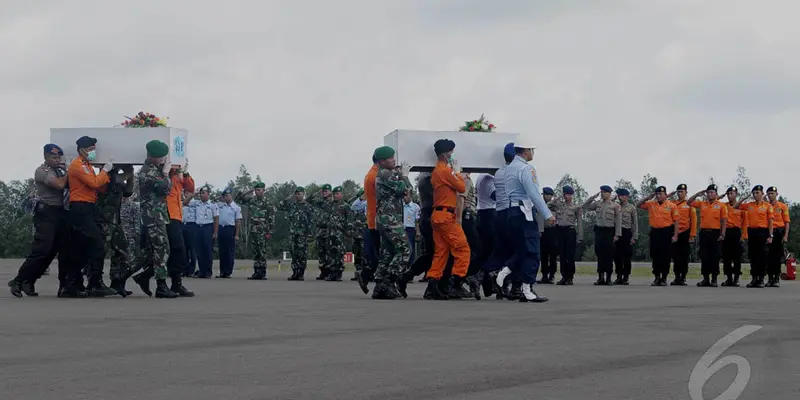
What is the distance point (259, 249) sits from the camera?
25.0m

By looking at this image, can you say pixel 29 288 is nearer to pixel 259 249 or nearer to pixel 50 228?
pixel 50 228

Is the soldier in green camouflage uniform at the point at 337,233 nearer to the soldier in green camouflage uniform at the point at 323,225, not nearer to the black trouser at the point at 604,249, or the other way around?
the soldier in green camouflage uniform at the point at 323,225

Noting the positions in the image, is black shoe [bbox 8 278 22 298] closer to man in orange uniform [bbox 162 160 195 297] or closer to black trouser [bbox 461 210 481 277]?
man in orange uniform [bbox 162 160 195 297]

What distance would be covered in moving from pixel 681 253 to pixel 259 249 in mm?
9365

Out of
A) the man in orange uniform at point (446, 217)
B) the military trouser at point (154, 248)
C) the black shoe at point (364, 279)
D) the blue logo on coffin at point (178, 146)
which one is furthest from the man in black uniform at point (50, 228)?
the man in orange uniform at point (446, 217)

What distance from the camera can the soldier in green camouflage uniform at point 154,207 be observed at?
1412 centimetres

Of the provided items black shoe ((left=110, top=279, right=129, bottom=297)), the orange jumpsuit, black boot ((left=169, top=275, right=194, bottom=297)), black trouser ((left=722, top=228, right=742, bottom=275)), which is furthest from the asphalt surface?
black trouser ((left=722, top=228, right=742, bottom=275))

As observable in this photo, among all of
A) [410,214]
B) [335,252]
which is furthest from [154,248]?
[410,214]

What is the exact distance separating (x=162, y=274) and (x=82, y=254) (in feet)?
4.37

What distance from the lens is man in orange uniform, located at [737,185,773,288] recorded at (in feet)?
71.9

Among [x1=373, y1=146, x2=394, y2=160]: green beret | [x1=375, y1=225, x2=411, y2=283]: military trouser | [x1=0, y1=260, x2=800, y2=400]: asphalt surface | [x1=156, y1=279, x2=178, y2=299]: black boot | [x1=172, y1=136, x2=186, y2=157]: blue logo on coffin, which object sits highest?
[x1=172, y1=136, x2=186, y2=157]: blue logo on coffin

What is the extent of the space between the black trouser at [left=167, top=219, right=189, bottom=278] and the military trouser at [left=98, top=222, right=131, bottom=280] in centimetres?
58

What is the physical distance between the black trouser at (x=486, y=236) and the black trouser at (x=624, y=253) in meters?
7.90

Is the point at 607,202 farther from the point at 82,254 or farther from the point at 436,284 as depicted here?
the point at 82,254
